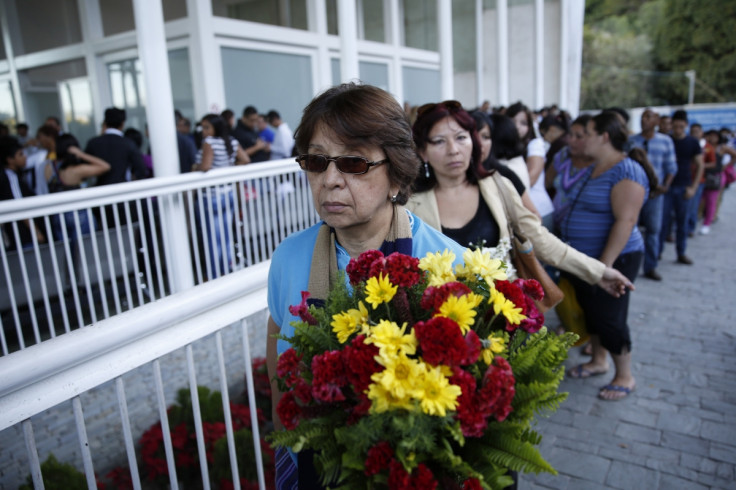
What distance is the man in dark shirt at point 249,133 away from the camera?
8.38 m

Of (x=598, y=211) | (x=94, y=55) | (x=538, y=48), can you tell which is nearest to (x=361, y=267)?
(x=598, y=211)

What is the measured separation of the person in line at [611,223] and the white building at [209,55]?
445 cm

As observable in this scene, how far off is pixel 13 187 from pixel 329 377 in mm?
5775

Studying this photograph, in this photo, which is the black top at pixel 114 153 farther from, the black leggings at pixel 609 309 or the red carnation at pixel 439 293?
the red carnation at pixel 439 293

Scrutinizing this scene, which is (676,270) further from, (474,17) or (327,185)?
(474,17)

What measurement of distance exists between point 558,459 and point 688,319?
125 inches

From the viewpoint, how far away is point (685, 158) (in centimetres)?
801

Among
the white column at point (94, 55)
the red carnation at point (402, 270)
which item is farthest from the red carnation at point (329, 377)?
the white column at point (94, 55)

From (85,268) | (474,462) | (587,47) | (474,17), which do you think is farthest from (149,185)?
(587,47)

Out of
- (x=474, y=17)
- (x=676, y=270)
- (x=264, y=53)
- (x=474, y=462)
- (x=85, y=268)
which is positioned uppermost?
(x=474, y=17)

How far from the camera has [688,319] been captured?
550 centimetres

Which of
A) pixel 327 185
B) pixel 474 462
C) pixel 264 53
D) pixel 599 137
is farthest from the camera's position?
pixel 264 53

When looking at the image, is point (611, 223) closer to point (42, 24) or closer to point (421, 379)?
point (421, 379)

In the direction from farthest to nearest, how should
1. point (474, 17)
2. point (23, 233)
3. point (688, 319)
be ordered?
point (474, 17)
point (688, 319)
point (23, 233)
